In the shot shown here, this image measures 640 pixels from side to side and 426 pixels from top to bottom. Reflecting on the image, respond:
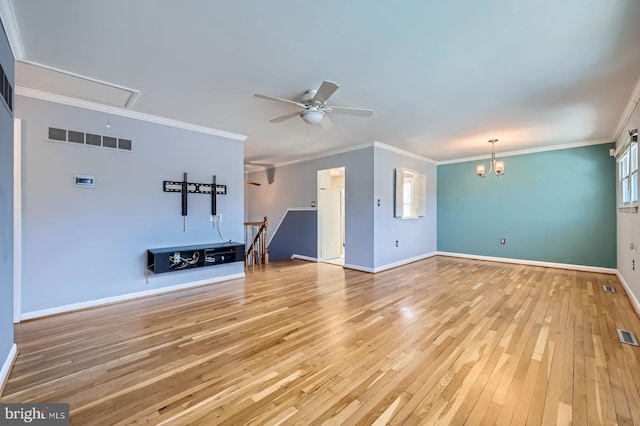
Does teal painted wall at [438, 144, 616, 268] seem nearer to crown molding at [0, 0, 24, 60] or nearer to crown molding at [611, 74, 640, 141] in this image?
crown molding at [611, 74, 640, 141]

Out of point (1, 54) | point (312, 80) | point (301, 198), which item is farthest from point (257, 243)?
point (1, 54)

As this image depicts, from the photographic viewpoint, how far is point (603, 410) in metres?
1.70

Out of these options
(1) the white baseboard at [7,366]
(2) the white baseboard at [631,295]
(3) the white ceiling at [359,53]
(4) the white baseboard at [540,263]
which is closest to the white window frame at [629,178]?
(3) the white ceiling at [359,53]

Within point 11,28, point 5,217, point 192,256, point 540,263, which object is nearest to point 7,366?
point 5,217

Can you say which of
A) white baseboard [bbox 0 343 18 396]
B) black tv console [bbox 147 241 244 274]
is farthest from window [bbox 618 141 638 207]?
white baseboard [bbox 0 343 18 396]

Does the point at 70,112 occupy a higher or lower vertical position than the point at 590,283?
higher

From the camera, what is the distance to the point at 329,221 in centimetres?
695

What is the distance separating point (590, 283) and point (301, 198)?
5732 millimetres

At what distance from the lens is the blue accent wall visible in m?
6.82

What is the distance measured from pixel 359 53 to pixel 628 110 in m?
3.92

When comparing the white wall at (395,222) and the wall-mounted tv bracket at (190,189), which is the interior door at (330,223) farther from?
the wall-mounted tv bracket at (190,189)

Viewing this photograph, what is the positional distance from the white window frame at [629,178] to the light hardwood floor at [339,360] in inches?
52.9

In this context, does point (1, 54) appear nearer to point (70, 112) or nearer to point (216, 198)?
point (70, 112)

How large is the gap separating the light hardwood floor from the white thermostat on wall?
5.12ft
